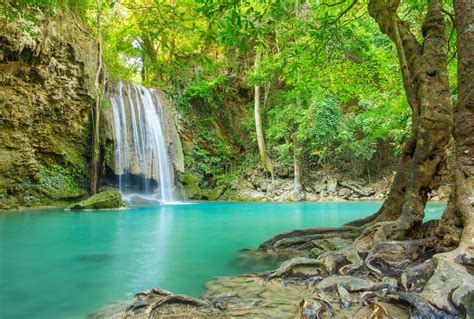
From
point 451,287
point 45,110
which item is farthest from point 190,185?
point 451,287

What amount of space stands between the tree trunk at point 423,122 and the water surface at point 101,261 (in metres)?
2.18

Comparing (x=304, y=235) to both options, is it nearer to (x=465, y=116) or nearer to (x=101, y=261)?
(x=465, y=116)

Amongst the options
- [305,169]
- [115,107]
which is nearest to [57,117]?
Result: [115,107]

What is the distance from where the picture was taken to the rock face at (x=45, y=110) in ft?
38.1

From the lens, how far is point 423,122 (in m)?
3.77

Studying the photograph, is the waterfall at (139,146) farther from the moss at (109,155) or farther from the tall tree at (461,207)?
the tall tree at (461,207)

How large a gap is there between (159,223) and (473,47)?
24.4 feet

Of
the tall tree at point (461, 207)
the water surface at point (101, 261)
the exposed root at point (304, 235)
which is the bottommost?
the water surface at point (101, 261)

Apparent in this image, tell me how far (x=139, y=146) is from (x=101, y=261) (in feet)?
40.9

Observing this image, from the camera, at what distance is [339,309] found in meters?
2.24

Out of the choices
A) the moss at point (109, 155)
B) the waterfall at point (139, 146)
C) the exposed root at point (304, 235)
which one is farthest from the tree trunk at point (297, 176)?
the exposed root at point (304, 235)

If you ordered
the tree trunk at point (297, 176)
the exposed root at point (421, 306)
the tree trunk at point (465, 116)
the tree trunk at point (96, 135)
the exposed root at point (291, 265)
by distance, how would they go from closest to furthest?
the exposed root at point (421, 306) → the tree trunk at point (465, 116) → the exposed root at point (291, 265) → the tree trunk at point (96, 135) → the tree trunk at point (297, 176)

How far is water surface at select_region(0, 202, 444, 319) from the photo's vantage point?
2.99m

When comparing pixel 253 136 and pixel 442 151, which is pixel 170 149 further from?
pixel 442 151
